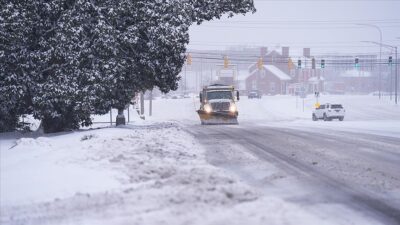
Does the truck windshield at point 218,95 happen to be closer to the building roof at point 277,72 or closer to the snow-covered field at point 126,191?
the snow-covered field at point 126,191

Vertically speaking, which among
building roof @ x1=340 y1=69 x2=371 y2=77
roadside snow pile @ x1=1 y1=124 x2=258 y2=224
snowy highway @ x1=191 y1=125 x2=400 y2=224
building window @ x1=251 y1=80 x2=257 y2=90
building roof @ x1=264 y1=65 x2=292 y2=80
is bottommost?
snowy highway @ x1=191 y1=125 x2=400 y2=224

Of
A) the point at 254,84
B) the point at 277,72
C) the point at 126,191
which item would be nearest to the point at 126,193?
the point at 126,191

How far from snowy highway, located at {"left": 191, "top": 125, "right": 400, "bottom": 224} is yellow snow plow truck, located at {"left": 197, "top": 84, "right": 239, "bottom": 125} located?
17582 millimetres

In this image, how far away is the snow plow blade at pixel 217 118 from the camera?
3503cm

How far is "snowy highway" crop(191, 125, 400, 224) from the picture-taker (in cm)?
767

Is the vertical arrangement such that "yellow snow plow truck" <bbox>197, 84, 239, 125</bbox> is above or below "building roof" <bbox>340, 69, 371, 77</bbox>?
below

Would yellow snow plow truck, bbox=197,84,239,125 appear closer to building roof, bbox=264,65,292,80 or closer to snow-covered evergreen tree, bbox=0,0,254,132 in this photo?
snow-covered evergreen tree, bbox=0,0,254,132

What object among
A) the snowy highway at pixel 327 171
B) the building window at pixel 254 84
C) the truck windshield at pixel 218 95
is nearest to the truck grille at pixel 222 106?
the truck windshield at pixel 218 95

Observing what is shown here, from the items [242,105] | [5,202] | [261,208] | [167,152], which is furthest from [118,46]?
[242,105]

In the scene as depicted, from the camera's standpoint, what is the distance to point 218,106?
36.0m

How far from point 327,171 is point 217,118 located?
24.6 m

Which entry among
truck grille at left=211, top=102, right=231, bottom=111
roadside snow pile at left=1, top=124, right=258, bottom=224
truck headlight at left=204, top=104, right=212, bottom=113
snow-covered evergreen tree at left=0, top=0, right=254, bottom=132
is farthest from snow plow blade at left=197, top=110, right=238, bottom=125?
roadside snow pile at left=1, top=124, right=258, bottom=224

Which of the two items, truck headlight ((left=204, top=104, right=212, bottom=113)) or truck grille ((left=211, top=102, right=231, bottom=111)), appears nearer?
truck headlight ((left=204, top=104, right=212, bottom=113))

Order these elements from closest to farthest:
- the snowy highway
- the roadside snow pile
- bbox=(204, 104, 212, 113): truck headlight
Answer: the roadside snow pile < the snowy highway < bbox=(204, 104, 212, 113): truck headlight
